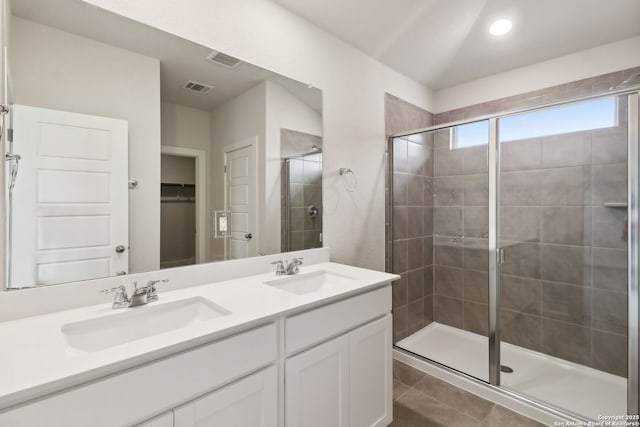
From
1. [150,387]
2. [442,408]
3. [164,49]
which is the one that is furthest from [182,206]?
[442,408]

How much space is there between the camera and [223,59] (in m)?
1.53

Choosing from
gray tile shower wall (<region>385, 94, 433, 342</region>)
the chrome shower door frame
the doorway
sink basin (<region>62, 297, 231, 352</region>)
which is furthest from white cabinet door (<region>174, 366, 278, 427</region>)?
the chrome shower door frame

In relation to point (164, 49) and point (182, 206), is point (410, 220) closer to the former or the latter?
point (182, 206)

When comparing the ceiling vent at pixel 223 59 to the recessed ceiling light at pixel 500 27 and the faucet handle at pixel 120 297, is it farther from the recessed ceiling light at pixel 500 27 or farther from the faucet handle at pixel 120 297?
the recessed ceiling light at pixel 500 27

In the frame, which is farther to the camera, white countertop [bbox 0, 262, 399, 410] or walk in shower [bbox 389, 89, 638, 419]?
walk in shower [bbox 389, 89, 638, 419]

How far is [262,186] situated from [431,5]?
5.24 ft

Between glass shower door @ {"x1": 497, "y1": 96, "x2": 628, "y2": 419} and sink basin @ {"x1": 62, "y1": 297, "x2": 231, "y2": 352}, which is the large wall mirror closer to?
sink basin @ {"x1": 62, "y1": 297, "x2": 231, "y2": 352}

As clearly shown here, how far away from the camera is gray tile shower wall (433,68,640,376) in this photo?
1.99 m

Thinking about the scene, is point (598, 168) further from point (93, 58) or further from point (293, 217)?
point (93, 58)

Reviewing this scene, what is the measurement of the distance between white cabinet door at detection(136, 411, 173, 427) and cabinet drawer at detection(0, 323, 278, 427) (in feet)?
0.05

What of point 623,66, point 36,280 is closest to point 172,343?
point 36,280

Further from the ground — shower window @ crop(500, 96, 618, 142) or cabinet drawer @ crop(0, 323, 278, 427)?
shower window @ crop(500, 96, 618, 142)

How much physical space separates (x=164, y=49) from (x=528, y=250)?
2.81 metres

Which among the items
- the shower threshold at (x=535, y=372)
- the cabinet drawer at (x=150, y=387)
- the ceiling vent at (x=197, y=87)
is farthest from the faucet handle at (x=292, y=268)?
the shower threshold at (x=535, y=372)
